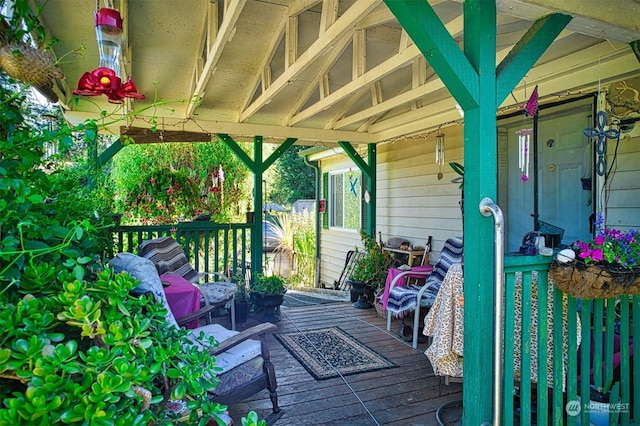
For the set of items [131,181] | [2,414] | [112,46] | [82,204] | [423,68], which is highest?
[423,68]

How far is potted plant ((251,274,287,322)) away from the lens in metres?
4.60

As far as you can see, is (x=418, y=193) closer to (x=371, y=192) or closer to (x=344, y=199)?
(x=371, y=192)

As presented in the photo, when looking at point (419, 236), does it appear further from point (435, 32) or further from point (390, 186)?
point (435, 32)

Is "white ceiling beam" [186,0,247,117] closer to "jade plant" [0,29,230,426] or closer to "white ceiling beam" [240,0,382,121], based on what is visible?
"white ceiling beam" [240,0,382,121]

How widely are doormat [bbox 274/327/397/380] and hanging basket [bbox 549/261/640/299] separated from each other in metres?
1.85

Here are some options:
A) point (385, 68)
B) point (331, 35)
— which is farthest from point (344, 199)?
point (331, 35)

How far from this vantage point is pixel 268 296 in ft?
15.1

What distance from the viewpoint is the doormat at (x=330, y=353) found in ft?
10.7

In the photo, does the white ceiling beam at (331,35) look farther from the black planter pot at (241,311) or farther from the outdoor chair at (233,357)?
the black planter pot at (241,311)

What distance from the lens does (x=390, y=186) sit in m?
6.54

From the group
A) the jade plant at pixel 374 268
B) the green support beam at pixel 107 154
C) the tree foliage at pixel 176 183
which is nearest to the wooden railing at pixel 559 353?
the jade plant at pixel 374 268

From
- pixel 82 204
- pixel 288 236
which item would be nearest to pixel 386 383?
pixel 82 204

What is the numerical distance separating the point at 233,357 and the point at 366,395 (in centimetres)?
106

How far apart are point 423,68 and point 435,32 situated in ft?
7.42
